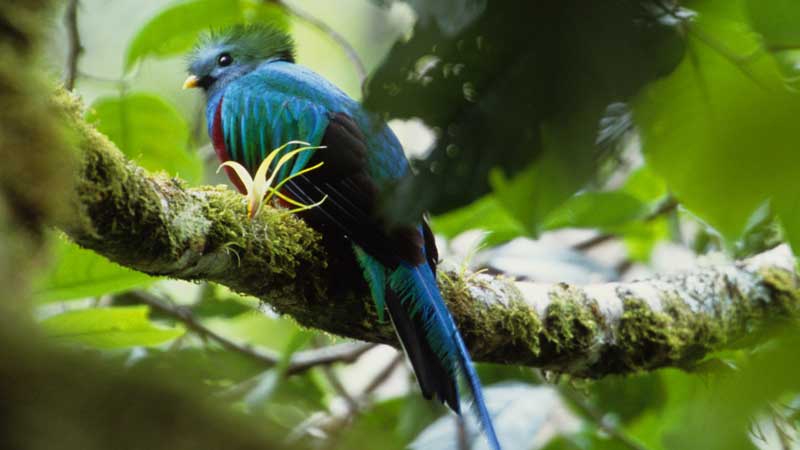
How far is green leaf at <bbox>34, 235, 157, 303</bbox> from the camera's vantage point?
2.57m

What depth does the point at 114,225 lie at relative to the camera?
1.95m

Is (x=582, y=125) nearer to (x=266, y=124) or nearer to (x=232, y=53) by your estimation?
(x=266, y=124)

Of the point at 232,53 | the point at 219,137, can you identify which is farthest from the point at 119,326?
the point at 232,53

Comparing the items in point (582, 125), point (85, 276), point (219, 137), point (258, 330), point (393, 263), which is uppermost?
point (582, 125)

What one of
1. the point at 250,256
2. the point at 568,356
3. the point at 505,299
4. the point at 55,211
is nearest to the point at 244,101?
the point at 250,256

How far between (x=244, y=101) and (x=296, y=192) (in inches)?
22.7

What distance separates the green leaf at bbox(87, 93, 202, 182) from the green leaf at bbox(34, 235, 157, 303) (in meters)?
0.73

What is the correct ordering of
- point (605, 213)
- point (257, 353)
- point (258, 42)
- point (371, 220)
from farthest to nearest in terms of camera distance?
1. point (257, 353)
2. point (258, 42)
3. point (605, 213)
4. point (371, 220)

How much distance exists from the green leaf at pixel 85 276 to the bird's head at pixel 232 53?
43.1 inches

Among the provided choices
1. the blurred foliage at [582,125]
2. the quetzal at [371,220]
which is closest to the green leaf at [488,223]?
the quetzal at [371,220]

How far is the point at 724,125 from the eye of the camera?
729 mm

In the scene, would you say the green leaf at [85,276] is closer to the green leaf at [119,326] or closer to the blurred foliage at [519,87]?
the green leaf at [119,326]

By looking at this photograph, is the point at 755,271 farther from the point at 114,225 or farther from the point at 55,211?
the point at 55,211

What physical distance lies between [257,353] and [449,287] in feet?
4.87
